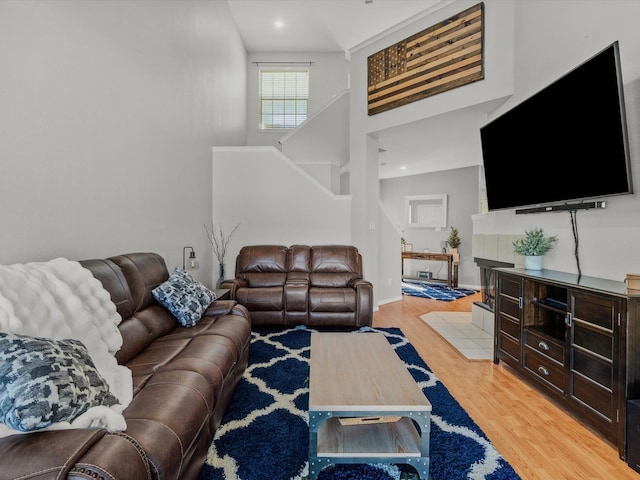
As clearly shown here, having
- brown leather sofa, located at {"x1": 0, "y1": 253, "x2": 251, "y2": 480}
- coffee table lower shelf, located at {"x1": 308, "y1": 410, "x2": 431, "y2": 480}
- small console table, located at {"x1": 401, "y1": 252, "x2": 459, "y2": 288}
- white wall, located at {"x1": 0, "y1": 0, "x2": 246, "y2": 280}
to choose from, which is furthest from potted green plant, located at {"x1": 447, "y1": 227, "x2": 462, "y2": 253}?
coffee table lower shelf, located at {"x1": 308, "y1": 410, "x2": 431, "y2": 480}

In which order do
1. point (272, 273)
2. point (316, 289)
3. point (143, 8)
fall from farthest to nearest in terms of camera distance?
1. point (272, 273)
2. point (316, 289)
3. point (143, 8)

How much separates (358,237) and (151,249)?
284 centimetres

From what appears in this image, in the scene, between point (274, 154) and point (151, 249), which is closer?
point (151, 249)

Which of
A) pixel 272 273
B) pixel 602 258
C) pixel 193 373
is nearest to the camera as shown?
pixel 193 373

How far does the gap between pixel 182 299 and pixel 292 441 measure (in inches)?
48.5

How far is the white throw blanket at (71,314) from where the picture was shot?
1105 millimetres

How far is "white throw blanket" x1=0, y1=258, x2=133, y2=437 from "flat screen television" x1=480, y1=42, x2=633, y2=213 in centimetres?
285

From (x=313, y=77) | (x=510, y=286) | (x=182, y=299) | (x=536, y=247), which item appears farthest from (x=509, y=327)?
(x=313, y=77)

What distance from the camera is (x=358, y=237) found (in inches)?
188

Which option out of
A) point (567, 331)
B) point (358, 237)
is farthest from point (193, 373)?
point (358, 237)

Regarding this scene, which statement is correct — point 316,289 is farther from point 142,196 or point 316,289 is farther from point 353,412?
point 353,412

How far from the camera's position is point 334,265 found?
4184 millimetres

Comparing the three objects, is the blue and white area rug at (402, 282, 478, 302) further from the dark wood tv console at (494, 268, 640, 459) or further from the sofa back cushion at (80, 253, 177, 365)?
the sofa back cushion at (80, 253, 177, 365)

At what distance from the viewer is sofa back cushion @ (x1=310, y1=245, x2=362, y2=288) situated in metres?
4.01
